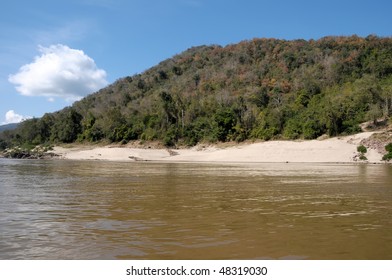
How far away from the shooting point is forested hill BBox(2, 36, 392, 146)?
199ft

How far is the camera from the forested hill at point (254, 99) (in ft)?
199

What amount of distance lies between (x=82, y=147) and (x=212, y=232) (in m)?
83.5

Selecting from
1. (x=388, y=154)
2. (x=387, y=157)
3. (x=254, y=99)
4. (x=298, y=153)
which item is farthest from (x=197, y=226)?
(x=254, y=99)

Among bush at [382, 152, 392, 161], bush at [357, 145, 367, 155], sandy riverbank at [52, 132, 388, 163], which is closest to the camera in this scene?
bush at [382, 152, 392, 161]

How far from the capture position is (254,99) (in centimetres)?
8375

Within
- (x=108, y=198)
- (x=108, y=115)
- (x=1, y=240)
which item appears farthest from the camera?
(x=108, y=115)

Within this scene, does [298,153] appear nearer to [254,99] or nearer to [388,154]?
[388,154]

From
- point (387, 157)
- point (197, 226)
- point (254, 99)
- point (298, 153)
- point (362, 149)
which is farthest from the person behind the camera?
point (254, 99)

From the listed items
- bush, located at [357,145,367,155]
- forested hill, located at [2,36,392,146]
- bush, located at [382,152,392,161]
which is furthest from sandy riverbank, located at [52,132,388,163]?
forested hill, located at [2,36,392,146]

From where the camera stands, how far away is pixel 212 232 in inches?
317

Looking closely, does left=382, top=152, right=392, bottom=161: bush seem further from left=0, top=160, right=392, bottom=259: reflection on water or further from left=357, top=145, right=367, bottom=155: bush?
left=0, top=160, right=392, bottom=259: reflection on water

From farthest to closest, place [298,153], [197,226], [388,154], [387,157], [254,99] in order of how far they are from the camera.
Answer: [254,99] < [298,153] < [388,154] < [387,157] < [197,226]

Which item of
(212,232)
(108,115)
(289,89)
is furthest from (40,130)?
(212,232)

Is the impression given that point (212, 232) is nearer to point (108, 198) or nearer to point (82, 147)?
point (108, 198)
